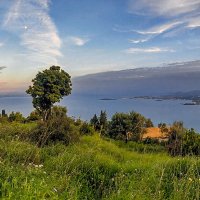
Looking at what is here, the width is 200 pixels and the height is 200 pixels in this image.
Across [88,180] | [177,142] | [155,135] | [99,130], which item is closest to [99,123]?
[99,130]

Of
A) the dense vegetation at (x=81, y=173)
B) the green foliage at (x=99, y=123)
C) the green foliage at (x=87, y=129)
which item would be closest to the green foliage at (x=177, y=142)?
the dense vegetation at (x=81, y=173)

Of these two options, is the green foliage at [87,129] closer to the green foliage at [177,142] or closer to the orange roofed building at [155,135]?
the green foliage at [177,142]

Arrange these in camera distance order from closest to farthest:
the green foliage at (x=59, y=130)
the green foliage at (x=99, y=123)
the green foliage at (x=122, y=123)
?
the green foliage at (x=59, y=130) → the green foliage at (x=99, y=123) → the green foliage at (x=122, y=123)

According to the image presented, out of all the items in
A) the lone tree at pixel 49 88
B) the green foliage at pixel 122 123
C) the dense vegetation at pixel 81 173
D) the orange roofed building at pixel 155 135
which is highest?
the lone tree at pixel 49 88

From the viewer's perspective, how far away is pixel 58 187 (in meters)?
4.80

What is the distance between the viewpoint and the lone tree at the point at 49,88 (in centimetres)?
3186

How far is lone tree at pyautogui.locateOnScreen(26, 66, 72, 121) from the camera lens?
1254 inches

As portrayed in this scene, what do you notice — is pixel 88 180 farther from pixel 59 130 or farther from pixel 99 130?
pixel 99 130

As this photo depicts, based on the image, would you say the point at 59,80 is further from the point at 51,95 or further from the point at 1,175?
the point at 1,175

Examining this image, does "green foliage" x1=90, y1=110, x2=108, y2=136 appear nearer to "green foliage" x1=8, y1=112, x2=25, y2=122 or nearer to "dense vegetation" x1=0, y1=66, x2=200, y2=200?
"green foliage" x1=8, y1=112, x2=25, y2=122

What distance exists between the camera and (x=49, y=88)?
1266 inches

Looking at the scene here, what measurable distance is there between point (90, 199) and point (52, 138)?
10.3m

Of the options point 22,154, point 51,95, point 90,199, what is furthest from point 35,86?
point 90,199

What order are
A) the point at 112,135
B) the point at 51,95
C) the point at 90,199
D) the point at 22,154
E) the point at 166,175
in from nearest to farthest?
the point at 90,199
the point at 166,175
the point at 22,154
the point at 51,95
the point at 112,135
